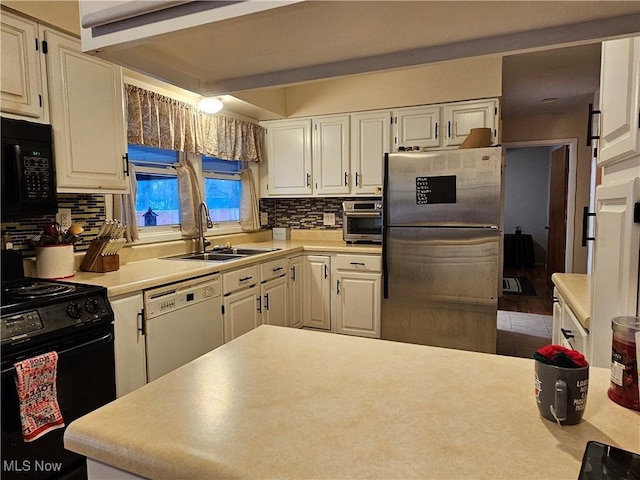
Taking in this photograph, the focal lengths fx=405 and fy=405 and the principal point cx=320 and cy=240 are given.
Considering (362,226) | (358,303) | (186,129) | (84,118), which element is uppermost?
(186,129)

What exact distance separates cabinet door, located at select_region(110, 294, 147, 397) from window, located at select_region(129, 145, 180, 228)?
3.71ft

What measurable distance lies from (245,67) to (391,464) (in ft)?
2.64

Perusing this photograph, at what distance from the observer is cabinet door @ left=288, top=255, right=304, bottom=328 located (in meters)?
3.58

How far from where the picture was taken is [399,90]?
3.66 metres

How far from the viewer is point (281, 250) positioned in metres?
3.40

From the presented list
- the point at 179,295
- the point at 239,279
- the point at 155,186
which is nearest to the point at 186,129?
the point at 155,186

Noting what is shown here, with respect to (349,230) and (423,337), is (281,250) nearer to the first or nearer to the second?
(349,230)

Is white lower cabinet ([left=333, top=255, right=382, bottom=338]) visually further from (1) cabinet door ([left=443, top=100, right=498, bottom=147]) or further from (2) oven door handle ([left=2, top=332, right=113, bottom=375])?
(2) oven door handle ([left=2, top=332, right=113, bottom=375])

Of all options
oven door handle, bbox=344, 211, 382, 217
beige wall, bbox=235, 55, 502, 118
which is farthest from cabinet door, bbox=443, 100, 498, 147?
oven door handle, bbox=344, 211, 382, 217

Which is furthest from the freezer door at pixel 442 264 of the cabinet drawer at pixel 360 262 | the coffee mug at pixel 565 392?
the coffee mug at pixel 565 392

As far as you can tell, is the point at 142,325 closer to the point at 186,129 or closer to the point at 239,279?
the point at 239,279

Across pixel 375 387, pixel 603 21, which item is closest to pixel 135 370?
pixel 375 387

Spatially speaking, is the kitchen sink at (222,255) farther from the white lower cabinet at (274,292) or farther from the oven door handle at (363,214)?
the oven door handle at (363,214)

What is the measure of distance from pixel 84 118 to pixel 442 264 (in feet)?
8.37
